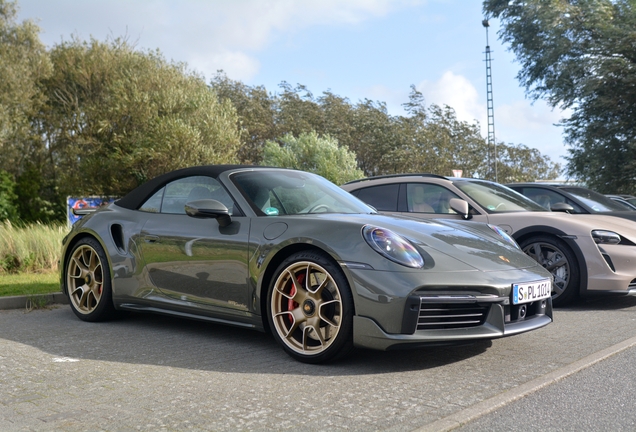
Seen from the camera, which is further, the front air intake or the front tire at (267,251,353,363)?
the front tire at (267,251,353,363)

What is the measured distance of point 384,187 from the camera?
8758 millimetres

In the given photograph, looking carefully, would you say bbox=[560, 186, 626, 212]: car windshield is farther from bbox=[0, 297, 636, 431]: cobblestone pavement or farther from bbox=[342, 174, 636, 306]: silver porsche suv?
bbox=[0, 297, 636, 431]: cobblestone pavement

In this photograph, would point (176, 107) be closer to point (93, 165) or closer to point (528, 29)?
point (93, 165)

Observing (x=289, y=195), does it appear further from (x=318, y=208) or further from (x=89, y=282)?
(x=89, y=282)

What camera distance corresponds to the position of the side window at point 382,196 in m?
8.61

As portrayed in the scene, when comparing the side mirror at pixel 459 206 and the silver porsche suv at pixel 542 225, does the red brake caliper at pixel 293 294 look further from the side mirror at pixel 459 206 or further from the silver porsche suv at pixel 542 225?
the side mirror at pixel 459 206

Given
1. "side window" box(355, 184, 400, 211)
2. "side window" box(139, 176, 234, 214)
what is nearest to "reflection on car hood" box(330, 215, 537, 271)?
"side window" box(139, 176, 234, 214)

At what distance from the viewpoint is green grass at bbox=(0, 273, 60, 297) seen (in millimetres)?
7957

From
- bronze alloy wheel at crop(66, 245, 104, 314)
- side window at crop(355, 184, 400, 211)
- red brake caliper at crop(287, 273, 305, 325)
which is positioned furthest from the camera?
side window at crop(355, 184, 400, 211)

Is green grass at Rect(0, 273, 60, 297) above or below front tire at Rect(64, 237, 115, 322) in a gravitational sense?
below

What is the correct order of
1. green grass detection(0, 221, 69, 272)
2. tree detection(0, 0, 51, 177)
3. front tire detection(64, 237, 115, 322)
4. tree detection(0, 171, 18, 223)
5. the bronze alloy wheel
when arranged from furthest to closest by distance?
tree detection(0, 0, 51, 177) < tree detection(0, 171, 18, 223) < green grass detection(0, 221, 69, 272) < the bronze alloy wheel < front tire detection(64, 237, 115, 322)

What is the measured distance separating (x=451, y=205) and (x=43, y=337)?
13.9ft

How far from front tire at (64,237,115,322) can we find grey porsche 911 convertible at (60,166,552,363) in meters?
0.01

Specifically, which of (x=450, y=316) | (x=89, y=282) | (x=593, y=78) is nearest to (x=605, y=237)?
(x=450, y=316)
